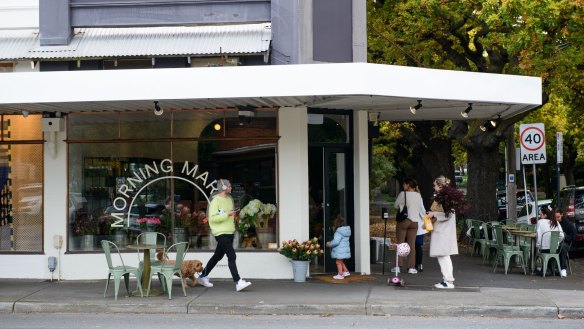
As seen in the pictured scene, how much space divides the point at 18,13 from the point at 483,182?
1343 cm

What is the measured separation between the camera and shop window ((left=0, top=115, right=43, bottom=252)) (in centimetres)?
1438

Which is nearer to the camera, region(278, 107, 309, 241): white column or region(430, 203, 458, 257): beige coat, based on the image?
region(430, 203, 458, 257): beige coat

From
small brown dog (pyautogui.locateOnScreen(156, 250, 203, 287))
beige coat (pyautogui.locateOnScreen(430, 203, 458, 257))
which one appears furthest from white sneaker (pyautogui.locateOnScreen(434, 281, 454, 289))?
small brown dog (pyautogui.locateOnScreen(156, 250, 203, 287))

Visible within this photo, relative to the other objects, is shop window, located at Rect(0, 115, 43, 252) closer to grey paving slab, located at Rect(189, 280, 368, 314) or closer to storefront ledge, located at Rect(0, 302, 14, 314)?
storefront ledge, located at Rect(0, 302, 14, 314)

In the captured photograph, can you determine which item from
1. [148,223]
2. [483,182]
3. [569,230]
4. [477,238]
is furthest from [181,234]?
[483,182]

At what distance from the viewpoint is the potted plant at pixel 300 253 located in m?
13.4

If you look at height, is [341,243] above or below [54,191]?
below

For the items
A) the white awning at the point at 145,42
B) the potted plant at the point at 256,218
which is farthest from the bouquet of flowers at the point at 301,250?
the white awning at the point at 145,42

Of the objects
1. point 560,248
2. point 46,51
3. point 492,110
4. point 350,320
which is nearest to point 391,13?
point 492,110

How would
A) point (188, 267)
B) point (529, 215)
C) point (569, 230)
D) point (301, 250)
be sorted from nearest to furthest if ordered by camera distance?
point (188, 267), point (301, 250), point (569, 230), point (529, 215)

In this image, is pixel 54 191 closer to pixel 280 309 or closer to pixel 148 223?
pixel 148 223

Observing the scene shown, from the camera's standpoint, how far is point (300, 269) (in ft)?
44.5

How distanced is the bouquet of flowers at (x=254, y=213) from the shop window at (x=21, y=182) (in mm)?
3730

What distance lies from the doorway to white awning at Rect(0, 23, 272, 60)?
2001mm
